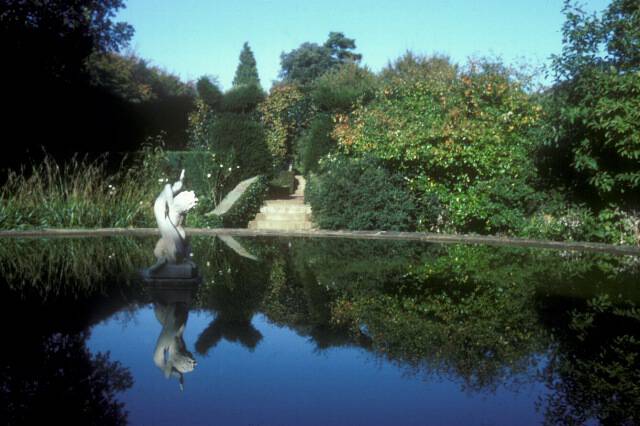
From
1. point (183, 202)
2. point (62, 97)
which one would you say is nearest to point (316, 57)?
point (62, 97)

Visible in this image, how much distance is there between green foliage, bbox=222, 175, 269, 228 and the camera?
12680mm

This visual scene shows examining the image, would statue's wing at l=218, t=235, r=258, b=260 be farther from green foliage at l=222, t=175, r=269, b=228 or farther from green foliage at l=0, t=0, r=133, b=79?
green foliage at l=0, t=0, r=133, b=79

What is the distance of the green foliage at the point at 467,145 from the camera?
11180mm

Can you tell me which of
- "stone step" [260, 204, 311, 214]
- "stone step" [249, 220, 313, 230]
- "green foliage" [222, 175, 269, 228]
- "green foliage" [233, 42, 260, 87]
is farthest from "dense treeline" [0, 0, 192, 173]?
"green foliage" [233, 42, 260, 87]

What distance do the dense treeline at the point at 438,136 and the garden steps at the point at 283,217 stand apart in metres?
0.78

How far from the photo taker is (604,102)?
29.3 feet

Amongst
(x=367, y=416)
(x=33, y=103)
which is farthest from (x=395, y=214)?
(x=33, y=103)

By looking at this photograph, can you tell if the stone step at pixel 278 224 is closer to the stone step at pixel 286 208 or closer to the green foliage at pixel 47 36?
the stone step at pixel 286 208

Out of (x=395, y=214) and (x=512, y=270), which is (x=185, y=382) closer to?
(x=512, y=270)

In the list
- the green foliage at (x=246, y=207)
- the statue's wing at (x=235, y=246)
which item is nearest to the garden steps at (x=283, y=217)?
the green foliage at (x=246, y=207)

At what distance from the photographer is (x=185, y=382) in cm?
394

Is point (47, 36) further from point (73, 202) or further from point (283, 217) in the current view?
point (283, 217)

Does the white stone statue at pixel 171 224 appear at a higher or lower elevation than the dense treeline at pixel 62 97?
lower

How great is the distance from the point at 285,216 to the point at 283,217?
0.06 metres
